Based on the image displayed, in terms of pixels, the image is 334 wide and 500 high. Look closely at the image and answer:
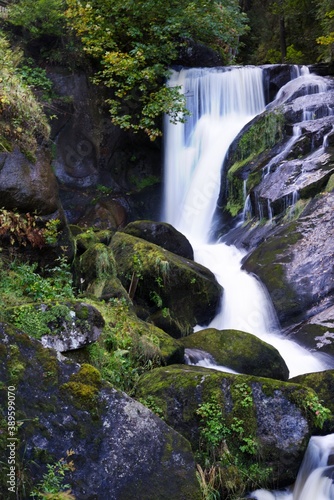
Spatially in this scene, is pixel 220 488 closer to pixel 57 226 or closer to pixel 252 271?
pixel 57 226

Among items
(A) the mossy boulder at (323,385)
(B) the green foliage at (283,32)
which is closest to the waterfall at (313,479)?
(A) the mossy boulder at (323,385)

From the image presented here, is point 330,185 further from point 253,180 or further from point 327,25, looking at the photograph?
point 327,25

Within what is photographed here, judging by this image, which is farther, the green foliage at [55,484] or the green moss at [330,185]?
the green moss at [330,185]

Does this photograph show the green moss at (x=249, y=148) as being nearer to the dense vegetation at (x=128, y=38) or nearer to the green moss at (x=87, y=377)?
the dense vegetation at (x=128, y=38)

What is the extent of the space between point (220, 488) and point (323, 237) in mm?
6077

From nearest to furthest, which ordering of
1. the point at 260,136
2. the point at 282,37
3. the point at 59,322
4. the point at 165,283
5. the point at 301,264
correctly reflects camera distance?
the point at 59,322 < the point at 165,283 < the point at 301,264 < the point at 260,136 < the point at 282,37

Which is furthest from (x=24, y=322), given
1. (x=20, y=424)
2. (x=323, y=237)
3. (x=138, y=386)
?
(x=323, y=237)

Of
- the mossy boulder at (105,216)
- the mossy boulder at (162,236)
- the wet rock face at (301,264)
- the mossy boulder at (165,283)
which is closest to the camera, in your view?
the mossy boulder at (165,283)

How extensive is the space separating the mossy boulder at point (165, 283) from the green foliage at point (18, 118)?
2358 millimetres

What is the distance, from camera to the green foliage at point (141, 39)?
42.8ft

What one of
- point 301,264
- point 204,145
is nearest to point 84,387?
point 301,264

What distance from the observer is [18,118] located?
7.21 meters

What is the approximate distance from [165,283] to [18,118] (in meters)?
3.40

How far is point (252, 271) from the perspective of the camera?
10.0 meters
